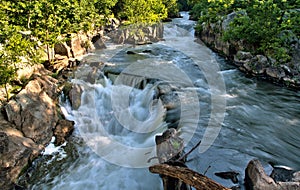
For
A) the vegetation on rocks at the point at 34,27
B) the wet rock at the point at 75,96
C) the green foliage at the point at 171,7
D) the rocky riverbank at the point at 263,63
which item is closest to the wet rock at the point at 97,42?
the vegetation on rocks at the point at 34,27

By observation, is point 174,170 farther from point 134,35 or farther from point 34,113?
point 134,35

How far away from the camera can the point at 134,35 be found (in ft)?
65.8

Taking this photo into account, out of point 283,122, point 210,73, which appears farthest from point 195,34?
point 283,122

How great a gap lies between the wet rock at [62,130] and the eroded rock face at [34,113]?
6.2 inches

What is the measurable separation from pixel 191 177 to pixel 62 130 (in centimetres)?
554

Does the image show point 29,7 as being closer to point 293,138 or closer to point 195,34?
point 293,138

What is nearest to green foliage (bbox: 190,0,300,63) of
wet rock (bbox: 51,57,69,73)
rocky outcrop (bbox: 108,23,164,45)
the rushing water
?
the rushing water

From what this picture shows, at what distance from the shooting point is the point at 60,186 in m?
6.23

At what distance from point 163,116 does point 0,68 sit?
5312 mm

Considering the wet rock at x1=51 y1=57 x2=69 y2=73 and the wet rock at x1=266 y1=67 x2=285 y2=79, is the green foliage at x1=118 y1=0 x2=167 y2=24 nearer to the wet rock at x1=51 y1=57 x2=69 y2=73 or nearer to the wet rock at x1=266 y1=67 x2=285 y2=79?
the wet rock at x1=51 y1=57 x2=69 y2=73

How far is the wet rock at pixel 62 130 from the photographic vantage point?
7.71m

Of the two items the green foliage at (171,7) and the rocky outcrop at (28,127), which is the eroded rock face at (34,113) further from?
the green foliage at (171,7)

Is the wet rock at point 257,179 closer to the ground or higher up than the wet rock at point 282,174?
higher up

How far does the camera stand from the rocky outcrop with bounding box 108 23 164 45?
1977 cm
